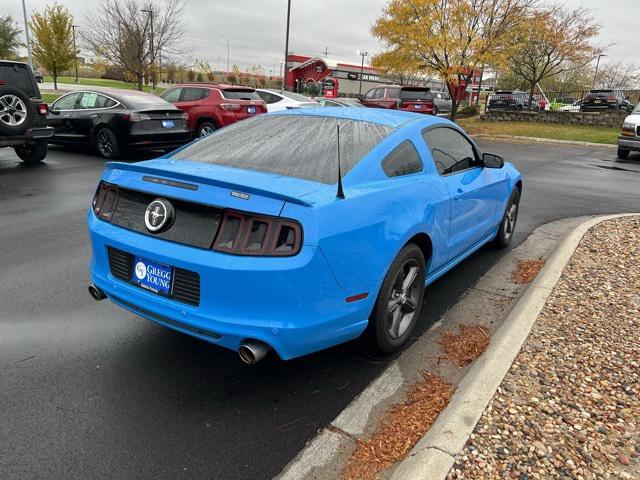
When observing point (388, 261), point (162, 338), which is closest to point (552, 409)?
point (388, 261)

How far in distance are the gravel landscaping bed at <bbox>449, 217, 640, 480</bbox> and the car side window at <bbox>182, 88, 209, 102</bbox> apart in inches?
426

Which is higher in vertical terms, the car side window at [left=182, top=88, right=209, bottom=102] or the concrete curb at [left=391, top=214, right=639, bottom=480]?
the car side window at [left=182, top=88, right=209, bottom=102]

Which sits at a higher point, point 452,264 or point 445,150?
point 445,150

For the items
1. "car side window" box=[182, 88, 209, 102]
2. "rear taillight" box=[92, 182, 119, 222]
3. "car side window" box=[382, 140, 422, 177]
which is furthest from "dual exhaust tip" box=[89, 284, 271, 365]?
"car side window" box=[182, 88, 209, 102]

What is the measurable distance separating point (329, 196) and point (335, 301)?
556mm

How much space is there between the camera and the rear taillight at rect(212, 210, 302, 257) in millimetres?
2514

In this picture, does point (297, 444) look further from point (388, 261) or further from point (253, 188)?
point (253, 188)

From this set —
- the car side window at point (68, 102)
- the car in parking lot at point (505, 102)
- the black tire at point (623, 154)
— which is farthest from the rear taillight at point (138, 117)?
the car in parking lot at point (505, 102)

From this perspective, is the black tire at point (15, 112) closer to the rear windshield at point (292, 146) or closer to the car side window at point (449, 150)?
the rear windshield at point (292, 146)

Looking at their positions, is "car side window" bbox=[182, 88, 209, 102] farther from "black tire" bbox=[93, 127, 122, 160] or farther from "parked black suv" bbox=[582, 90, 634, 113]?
"parked black suv" bbox=[582, 90, 634, 113]

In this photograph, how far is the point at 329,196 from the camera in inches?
107

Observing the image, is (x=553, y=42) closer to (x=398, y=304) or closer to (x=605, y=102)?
(x=605, y=102)

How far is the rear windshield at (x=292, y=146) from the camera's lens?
314cm

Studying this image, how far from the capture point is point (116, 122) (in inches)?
407
